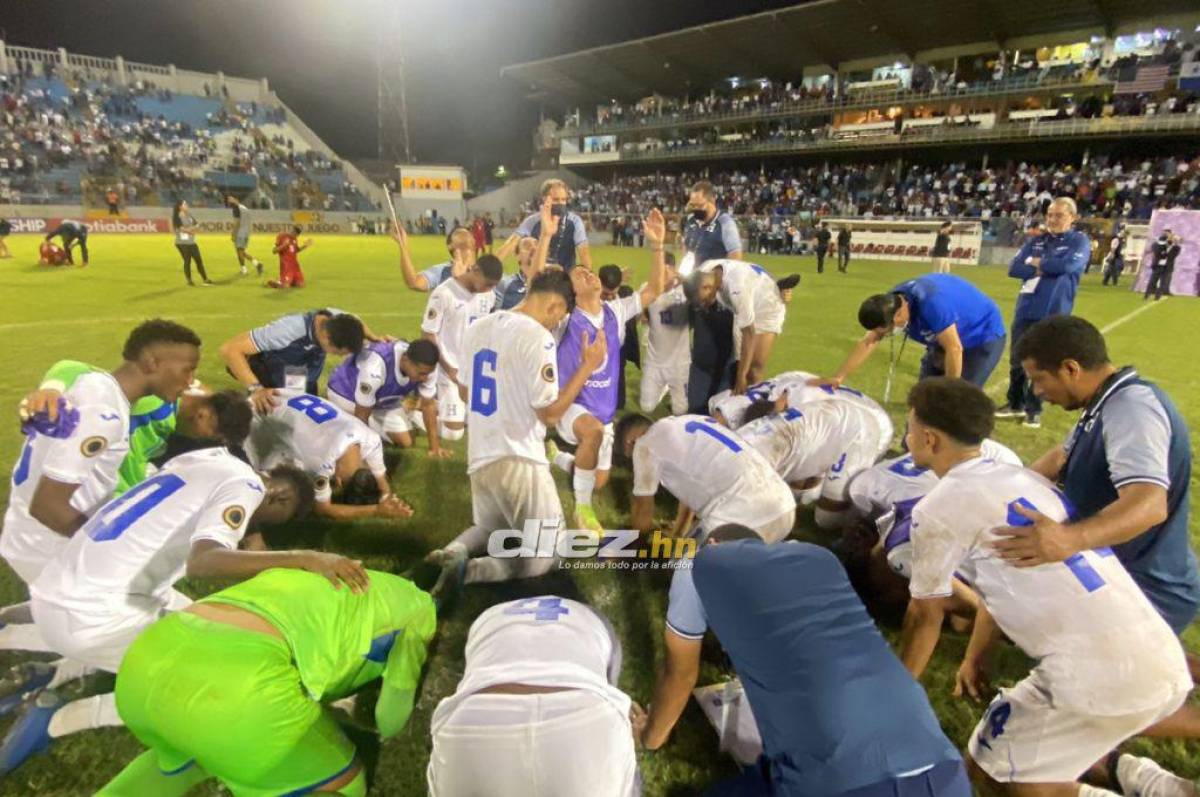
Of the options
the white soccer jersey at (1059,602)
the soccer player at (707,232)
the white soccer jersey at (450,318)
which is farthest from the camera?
the soccer player at (707,232)

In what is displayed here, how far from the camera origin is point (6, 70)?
3988 centimetres

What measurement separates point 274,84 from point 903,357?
6517 cm

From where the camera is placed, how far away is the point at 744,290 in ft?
20.8

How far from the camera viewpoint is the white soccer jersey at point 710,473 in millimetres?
3695

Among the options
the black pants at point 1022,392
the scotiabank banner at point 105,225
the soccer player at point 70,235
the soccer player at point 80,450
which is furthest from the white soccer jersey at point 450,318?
the scotiabank banner at point 105,225

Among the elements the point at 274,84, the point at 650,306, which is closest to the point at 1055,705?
the point at 650,306

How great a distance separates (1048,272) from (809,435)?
4551 mm

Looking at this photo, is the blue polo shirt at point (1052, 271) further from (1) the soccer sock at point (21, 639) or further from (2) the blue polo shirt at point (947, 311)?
(1) the soccer sock at point (21, 639)

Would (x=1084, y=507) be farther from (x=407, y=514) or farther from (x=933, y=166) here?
(x=933, y=166)

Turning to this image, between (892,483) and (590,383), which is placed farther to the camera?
(590,383)

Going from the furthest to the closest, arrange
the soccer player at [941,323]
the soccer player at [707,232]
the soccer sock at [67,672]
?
1. the soccer player at [707,232]
2. the soccer player at [941,323]
3. the soccer sock at [67,672]

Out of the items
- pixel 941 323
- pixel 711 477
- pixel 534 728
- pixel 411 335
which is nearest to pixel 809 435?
pixel 711 477

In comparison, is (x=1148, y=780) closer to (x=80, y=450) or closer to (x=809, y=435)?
(x=809, y=435)

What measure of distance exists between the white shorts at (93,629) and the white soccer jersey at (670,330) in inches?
197
